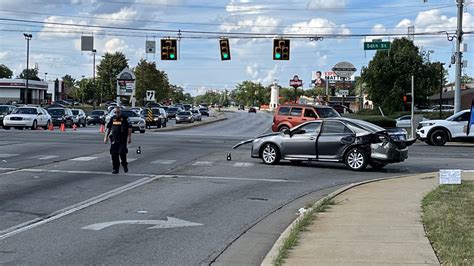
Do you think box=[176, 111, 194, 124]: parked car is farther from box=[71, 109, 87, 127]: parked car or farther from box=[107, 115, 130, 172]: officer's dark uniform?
box=[107, 115, 130, 172]: officer's dark uniform

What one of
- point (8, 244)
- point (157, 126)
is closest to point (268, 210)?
point (8, 244)

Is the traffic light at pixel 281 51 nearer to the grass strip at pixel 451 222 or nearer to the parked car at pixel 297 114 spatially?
the parked car at pixel 297 114

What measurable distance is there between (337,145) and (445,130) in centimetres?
1394

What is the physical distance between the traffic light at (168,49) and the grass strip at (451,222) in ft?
91.3

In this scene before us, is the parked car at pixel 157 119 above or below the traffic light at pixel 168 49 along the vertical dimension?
below

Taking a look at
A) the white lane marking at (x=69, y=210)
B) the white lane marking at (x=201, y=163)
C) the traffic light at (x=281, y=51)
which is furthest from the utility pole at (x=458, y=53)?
the white lane marking at (x=69, y=210)

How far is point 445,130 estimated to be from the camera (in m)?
30.0

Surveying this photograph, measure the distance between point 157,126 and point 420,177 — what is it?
121 ft

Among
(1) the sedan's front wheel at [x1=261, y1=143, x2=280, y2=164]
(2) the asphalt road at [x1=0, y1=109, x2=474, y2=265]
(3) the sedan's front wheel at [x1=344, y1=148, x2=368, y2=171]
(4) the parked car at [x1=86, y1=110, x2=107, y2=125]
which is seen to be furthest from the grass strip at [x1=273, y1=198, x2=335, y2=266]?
(4) the parked car at [x1=86, y1=110, x2=107, y2=125]

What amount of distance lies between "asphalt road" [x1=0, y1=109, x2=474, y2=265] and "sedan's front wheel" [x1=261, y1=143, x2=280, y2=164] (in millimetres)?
323

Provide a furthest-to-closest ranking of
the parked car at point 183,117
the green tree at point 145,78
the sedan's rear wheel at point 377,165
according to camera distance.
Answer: the green tree at point 145,78
the parked car at point 183,117
the sedan's rear wheel at point 377,165

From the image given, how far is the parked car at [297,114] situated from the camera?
3172 centimetres

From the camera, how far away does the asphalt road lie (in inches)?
312

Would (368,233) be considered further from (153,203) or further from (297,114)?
(297,114)
